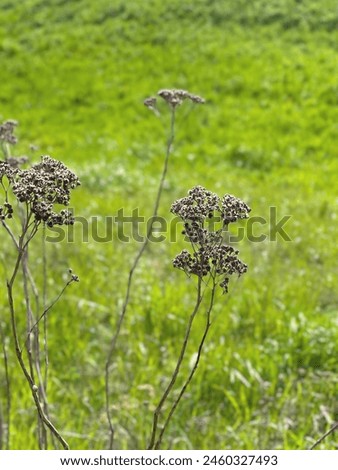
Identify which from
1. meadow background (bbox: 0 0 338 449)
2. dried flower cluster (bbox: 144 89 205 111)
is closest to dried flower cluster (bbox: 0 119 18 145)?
dried flower cluster (bbox: 144 89 205 111)

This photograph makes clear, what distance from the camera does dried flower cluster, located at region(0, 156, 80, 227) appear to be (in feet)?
5.85

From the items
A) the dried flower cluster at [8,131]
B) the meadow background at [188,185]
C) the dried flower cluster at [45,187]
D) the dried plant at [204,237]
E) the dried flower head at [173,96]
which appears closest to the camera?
the dried flower cluster at [45,187]

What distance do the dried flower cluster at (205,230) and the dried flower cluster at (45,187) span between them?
33 centimetres

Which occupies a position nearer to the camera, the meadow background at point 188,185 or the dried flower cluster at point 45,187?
the dried flower cluster at point 45,187

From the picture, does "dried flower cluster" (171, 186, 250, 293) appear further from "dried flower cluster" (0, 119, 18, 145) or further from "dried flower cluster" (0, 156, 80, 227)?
"dried flower cluster" (0, 119, 18, 145)

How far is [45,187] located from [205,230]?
489mm

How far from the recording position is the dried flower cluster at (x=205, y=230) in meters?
1.94

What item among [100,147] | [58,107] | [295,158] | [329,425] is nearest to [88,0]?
[58,107]

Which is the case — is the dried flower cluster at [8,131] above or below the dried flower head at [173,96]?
below

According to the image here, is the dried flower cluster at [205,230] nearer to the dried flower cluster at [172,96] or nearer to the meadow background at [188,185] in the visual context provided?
the dried flower cluster at [172,96]

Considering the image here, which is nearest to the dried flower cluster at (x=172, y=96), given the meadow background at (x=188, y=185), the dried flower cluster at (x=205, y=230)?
the dried flower cluster at (x=205, y=230)

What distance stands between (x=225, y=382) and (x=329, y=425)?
912mm

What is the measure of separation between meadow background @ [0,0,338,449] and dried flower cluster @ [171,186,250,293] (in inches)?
64.8

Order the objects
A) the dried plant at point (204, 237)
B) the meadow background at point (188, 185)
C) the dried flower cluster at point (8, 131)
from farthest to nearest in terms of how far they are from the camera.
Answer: the meadow background at point (188, 185), the dried flower cluster at point (8, 131), the dried plant at point (204, 237)
